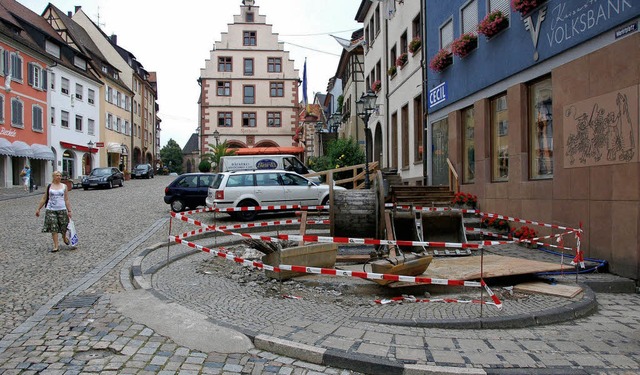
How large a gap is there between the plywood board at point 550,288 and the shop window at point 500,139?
5071mm

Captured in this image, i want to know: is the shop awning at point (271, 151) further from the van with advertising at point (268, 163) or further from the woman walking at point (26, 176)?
the woman walking at point (26, 176)

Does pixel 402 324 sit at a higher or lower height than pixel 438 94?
lower

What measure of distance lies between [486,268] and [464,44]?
26.1 ft

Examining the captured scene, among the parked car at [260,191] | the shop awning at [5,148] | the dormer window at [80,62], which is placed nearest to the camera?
the parked car at [260,191]

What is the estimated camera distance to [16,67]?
32031 millimetres

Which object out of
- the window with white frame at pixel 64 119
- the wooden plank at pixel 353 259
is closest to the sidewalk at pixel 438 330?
the wooden plank at pixel 353 259

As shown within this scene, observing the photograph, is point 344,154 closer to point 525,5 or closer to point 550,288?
point 525,5

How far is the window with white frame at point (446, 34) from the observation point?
15191 millimetres

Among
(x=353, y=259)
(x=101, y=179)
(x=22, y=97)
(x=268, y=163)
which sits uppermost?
(x=22, y=97)

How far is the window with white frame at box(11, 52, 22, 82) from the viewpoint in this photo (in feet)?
104

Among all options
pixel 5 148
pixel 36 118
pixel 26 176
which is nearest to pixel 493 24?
pixel 26 176

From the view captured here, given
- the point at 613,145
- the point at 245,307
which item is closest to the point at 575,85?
the point at 613,145

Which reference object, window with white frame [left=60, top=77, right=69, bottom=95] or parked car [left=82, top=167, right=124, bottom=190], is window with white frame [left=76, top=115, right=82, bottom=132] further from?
parked car [left=82, top=167, right=124, bottom=190]

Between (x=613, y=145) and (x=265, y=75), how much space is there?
166 feet
